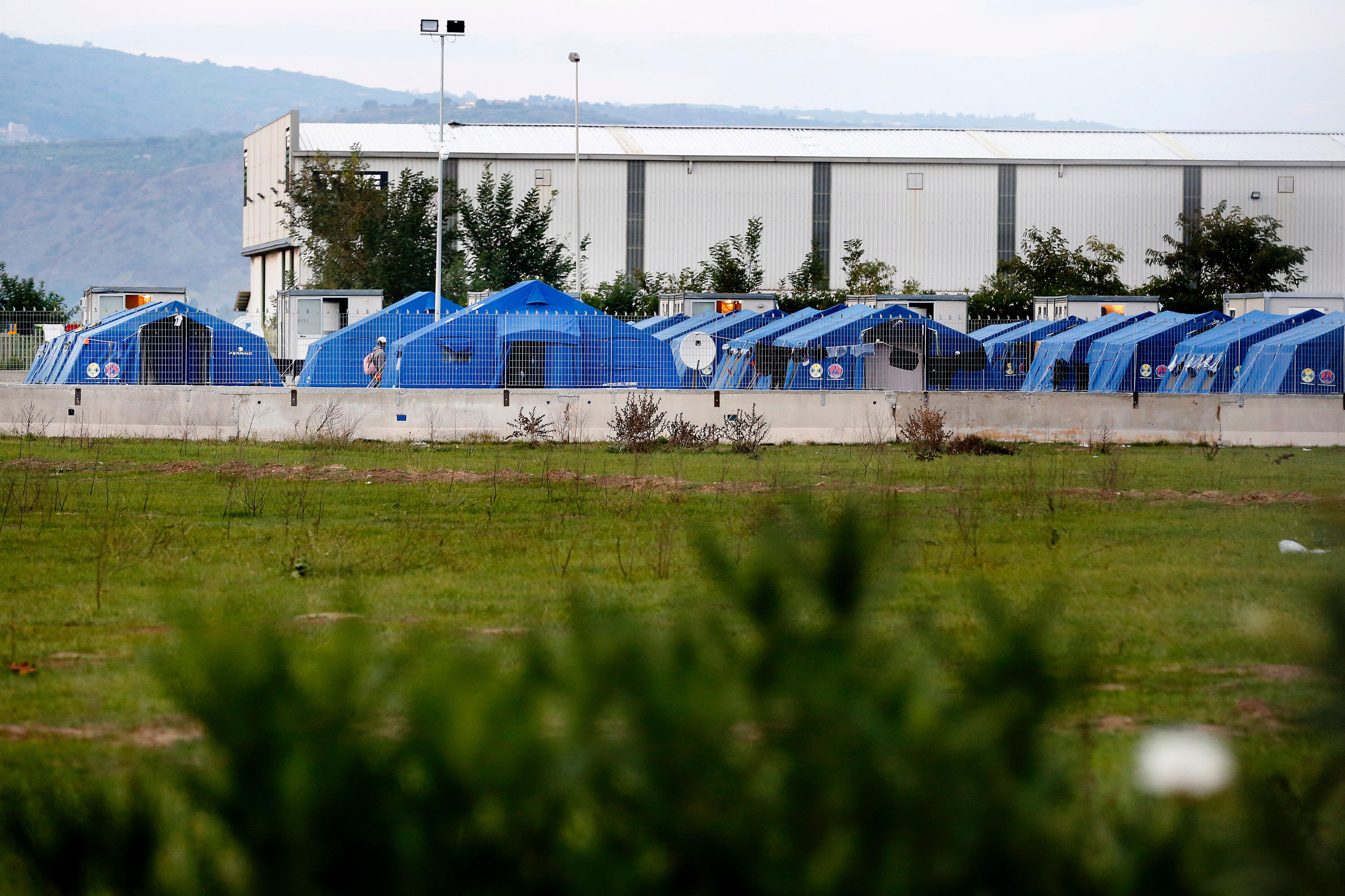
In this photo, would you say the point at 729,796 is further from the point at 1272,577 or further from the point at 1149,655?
the point at 1272,577

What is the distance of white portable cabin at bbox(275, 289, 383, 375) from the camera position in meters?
39.7

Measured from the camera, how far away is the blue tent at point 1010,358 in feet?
105

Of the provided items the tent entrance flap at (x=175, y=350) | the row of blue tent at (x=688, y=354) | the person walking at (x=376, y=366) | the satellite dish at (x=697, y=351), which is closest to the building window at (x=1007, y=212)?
the row of blue tent at (x=688, y=354)

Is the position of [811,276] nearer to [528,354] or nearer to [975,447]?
[528,354]

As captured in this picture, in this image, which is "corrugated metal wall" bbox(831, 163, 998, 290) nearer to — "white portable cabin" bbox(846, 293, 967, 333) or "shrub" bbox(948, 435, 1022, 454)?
"white portable cabin" bbox(846, 293, 967, 333)

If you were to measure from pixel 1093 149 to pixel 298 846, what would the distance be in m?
76.7

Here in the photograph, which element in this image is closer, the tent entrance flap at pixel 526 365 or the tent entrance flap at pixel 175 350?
the tent entrance flap at pixel 526 365

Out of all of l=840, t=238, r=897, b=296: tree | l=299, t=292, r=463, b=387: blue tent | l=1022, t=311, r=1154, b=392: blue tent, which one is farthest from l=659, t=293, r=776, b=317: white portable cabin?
l=840, t=238, r=897, b=296: tree

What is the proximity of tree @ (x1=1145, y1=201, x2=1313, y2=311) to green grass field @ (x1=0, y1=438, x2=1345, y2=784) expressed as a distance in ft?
140

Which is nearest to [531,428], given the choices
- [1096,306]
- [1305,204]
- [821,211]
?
[1096,306]

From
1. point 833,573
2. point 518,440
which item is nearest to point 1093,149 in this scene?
point 518,440

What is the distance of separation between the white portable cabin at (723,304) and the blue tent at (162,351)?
15.0m

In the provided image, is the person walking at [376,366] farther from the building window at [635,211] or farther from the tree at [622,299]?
the building window at [635,211]

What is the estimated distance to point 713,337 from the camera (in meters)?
34.1
